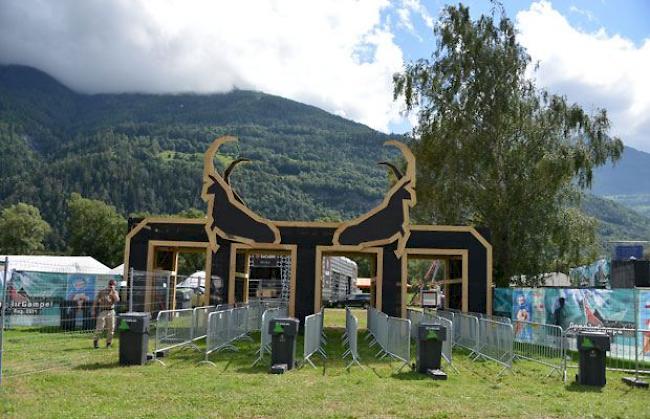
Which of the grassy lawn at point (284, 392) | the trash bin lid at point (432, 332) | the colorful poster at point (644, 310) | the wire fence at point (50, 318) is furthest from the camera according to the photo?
the colorful poster at point (644, 310)

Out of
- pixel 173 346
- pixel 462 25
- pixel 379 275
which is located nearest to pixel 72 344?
pixel 173 346

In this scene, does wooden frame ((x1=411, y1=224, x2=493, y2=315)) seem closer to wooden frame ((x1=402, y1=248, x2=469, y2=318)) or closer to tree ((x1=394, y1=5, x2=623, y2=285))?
wooden frame ((x1=402, y1=248, x2=469, y2=318))

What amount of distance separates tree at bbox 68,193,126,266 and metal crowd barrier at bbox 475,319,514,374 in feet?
237

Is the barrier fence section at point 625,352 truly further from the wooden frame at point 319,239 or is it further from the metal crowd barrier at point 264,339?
the wooden frame at point 319,239

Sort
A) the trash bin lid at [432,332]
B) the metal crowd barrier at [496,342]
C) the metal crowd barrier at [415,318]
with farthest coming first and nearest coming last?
the metal crowd barrier at [415,318], the metal crowd barrier at [496,342], the trash bin lid at [432,332]

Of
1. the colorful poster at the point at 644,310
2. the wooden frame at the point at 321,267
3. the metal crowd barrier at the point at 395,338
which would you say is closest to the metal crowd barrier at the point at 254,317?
the wooden frame at the point at 321,267

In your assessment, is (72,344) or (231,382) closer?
(231,382)

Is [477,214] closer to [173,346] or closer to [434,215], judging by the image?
[434,215]

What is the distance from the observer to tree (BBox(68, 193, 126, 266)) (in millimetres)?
85000

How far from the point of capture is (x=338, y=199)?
193875mm

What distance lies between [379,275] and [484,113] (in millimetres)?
12280

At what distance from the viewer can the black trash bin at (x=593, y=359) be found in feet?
42.3

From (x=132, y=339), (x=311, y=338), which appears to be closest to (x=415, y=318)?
(x=311, y=338)

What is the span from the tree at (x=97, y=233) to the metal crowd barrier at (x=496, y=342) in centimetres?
7213
